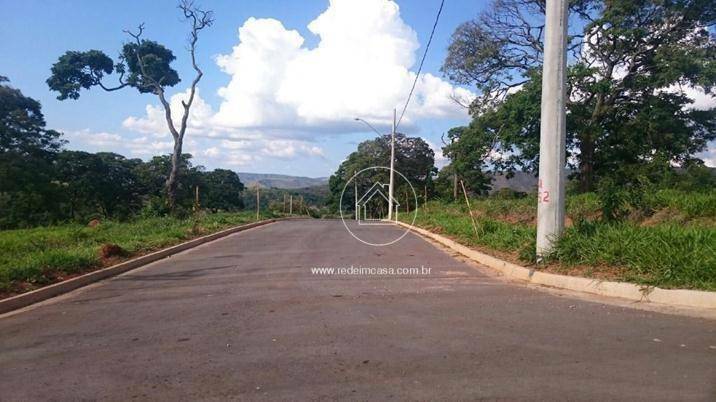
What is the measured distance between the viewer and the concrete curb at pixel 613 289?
7227mm

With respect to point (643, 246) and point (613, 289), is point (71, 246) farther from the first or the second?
point (643, 246)

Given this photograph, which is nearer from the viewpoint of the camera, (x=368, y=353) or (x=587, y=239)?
(x=368, y=353)

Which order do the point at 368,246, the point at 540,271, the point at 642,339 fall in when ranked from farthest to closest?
the point at 368,246
the point at 540,271
the point at 642,339

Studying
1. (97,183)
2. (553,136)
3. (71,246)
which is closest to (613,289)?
(553,136)

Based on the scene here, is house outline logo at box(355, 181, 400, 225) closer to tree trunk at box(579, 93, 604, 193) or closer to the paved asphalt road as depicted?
tree trunk at box(579, 93, 604, 193)

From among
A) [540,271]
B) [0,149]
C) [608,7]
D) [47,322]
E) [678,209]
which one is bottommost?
[47,322]

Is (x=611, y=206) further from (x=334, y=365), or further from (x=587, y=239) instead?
(x=334, y=365)

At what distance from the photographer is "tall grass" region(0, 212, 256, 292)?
31.4 feet

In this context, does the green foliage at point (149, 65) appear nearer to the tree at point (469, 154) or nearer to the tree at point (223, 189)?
the tree at point (469, 154)

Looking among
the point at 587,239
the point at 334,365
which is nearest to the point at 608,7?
the point at 587,239

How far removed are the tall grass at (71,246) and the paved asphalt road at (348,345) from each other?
988 mm

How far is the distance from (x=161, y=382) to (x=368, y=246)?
11.2m

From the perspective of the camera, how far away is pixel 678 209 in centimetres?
1244

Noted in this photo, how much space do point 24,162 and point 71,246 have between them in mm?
26280
